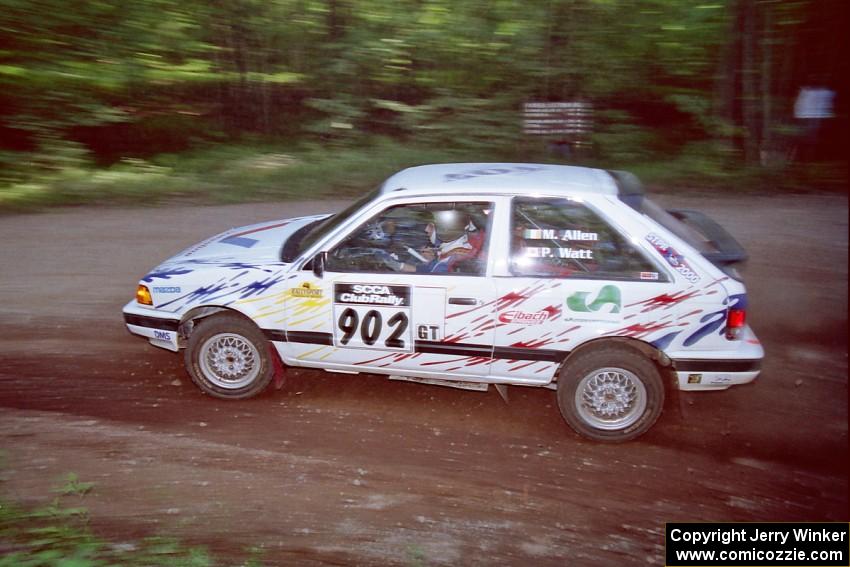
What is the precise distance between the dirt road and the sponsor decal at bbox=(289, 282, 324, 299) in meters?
0.91

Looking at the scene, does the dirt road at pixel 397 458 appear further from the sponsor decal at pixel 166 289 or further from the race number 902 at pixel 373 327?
the sponsor decal at pixel 166 289

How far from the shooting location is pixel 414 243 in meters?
5.56

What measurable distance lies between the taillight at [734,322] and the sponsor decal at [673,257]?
327 millimetres

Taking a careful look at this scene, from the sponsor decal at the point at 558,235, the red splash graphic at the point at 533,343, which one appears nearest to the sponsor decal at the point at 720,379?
the red splash graphic at the point at 533,343

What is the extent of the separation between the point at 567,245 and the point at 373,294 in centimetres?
133

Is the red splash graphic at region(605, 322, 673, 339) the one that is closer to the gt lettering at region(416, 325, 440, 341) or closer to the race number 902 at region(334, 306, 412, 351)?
the gt lettering at region(416, 325, 440, 341)

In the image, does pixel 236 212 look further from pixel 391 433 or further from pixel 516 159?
pixel 391 433

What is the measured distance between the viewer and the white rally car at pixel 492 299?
511cm

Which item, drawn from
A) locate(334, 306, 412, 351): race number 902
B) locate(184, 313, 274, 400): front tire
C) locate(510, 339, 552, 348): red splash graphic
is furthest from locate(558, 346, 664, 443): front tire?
locate(184, 313, 274, 400): front tire

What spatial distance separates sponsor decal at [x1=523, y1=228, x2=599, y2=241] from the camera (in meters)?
5.15

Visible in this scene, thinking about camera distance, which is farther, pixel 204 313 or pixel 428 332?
pixel 204 313

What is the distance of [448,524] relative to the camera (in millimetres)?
4465

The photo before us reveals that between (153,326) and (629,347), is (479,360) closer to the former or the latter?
(629,347)

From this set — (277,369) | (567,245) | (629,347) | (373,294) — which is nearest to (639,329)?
(629,347)
